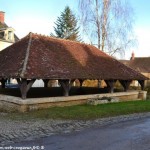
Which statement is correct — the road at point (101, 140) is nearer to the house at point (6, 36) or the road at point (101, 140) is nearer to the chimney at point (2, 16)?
A: the house at point (6, 36)

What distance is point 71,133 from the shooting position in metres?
9.95

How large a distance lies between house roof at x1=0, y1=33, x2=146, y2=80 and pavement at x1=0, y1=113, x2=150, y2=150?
385 centimetres

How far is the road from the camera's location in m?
8.09

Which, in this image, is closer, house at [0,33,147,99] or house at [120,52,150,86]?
house at [0,33,147,99]

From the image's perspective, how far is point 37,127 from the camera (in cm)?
1069

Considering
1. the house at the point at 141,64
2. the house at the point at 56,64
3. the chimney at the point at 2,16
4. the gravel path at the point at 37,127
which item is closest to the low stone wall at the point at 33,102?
the house at the point at 56,64

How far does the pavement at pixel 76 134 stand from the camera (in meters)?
8.23

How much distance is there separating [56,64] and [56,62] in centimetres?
28

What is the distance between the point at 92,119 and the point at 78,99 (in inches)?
179

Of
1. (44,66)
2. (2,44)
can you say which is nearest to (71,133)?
(44,66)

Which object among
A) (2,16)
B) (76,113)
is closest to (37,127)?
(76,113)

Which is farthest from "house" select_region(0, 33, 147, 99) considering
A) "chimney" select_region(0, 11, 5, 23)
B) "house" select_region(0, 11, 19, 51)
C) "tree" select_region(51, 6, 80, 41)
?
"tree" select_region(51, 6, 80, 41)

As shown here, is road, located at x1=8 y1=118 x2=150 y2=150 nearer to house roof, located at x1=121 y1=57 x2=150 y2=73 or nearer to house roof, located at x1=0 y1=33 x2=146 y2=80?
house roof, located at x1=0 y1=33 x2=146 y2=80

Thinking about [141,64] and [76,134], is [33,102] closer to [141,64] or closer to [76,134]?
[76,134]
